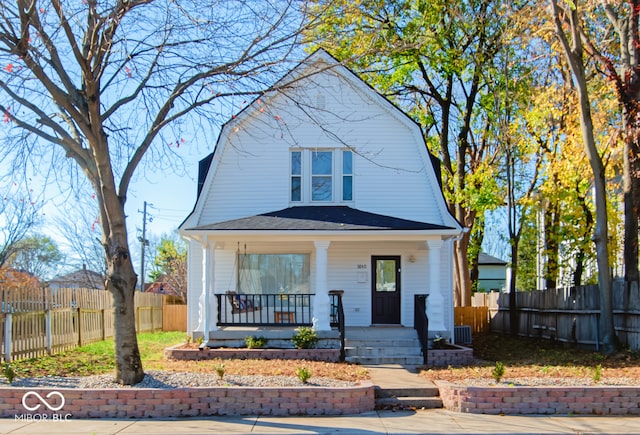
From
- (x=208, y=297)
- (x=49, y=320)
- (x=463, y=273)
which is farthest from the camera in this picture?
(x=463, y=273)

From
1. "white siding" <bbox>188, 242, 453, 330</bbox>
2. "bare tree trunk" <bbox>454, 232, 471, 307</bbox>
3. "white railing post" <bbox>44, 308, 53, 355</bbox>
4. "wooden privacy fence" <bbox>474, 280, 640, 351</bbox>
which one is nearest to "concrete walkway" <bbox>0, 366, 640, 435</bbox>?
"wooden privacy fence" <bbox>474, 280, 640, 351</bbox>

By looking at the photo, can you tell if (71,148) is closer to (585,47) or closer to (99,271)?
(585,47)

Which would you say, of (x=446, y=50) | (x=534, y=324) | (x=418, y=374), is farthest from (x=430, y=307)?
(x=446, y=50)

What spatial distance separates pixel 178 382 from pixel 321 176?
9.03m

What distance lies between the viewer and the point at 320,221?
1555cm

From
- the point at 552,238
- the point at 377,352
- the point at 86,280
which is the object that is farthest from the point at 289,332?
the point at 86,280

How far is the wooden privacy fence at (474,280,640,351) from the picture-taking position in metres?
14.8

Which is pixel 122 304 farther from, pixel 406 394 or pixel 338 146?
pixel 338 146

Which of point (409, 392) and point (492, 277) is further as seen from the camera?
point (492, 277)

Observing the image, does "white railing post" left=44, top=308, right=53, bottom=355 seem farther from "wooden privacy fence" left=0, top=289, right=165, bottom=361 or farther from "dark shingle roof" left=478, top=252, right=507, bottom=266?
"dark shingle roof" left=478, top=252, right=507, bottom=266

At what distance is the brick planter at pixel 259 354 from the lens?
1391cm

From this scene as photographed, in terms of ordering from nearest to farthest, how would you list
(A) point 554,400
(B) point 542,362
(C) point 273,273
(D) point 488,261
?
(A) point 554,400
(B) point 542,362
(C) point 273,273
(D) point 488,261

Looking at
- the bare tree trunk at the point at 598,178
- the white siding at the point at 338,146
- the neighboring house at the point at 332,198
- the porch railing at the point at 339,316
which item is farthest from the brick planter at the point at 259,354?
the bare tree trunk at the point at 598,178

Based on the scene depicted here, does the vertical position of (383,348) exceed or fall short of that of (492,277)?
it exceeds it
